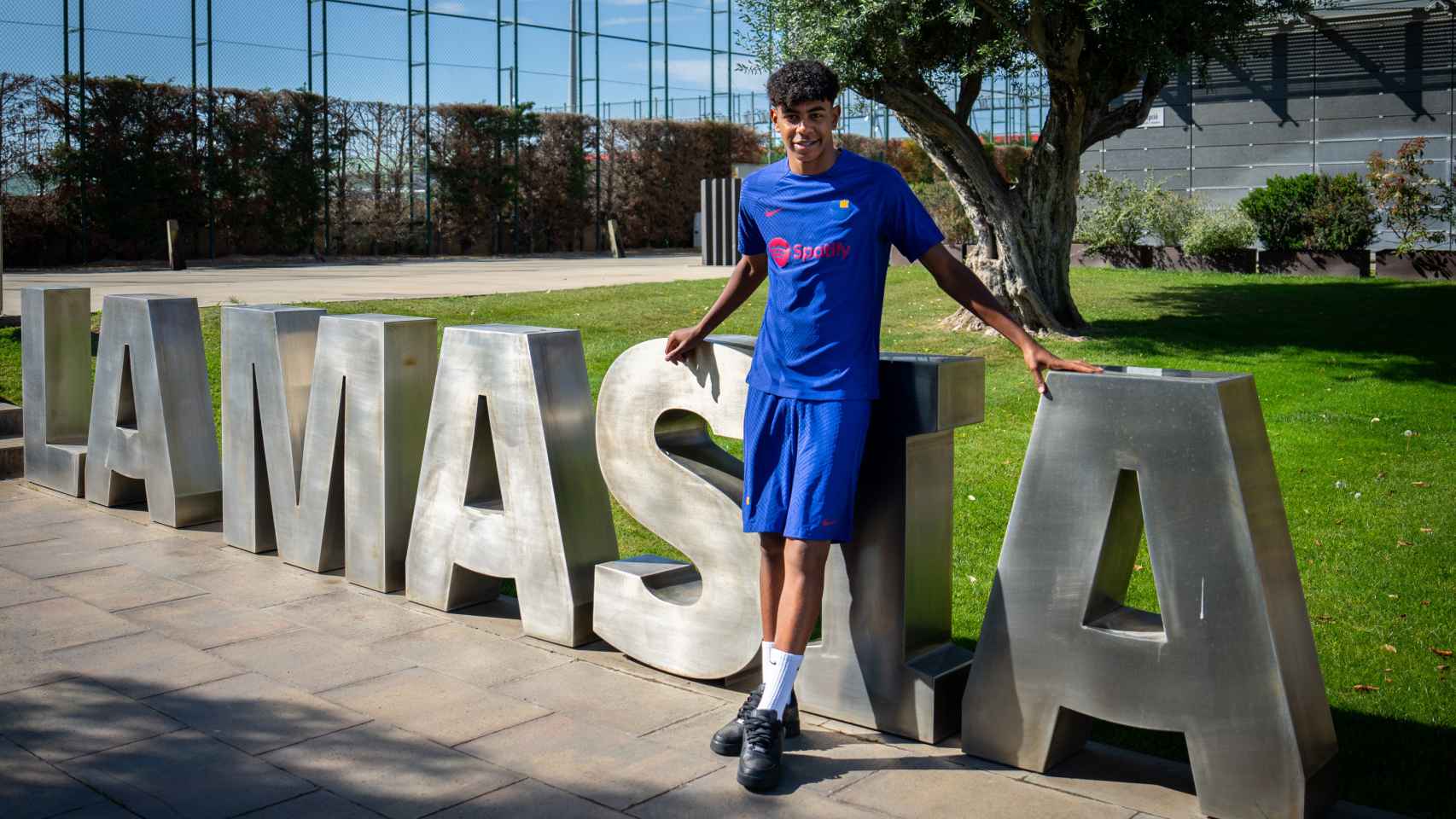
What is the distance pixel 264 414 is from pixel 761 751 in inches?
128

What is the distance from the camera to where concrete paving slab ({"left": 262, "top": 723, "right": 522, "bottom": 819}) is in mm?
3354

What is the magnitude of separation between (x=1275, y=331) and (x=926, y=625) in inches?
423

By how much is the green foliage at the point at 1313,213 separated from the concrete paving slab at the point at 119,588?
723 inches

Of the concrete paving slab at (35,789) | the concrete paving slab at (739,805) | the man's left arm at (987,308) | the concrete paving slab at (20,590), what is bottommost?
the concrete paving slab at (739,805)

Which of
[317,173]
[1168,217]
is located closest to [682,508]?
[1168,217]

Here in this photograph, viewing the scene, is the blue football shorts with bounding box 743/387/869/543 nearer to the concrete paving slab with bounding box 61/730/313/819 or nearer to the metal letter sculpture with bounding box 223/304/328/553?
the concrete paving slab with bounding box 61/730/313/819

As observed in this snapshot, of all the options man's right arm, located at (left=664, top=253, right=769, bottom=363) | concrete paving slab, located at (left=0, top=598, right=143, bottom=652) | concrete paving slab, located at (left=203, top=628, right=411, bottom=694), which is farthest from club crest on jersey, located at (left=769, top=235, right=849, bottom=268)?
concrete paving slab, located at (left=0, top=598, right=143, bottom=652)

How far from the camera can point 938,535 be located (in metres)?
3.91

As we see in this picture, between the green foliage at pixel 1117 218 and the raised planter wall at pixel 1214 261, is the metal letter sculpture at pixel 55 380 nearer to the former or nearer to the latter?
the green foliage at pixel 1117 218

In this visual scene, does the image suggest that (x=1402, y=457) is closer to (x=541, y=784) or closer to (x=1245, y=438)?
(x=1245, y=438)

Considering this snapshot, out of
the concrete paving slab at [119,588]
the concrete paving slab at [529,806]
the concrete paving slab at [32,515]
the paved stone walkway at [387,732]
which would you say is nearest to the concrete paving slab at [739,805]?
the paved stone walkway at [387,732]

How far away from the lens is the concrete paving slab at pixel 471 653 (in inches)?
172

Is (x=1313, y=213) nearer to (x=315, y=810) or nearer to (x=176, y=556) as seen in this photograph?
(x=176, y=556)

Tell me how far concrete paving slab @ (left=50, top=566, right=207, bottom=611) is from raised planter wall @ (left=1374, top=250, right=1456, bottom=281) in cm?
1763
